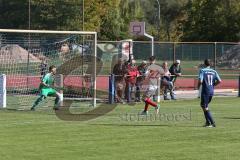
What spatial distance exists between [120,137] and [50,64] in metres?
14.1

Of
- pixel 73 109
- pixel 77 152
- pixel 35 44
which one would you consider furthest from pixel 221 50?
pixel 77 152

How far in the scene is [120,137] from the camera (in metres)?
15.4

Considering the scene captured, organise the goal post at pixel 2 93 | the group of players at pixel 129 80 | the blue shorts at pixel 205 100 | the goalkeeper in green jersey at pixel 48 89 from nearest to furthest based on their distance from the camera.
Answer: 1. the blue shorts at pixel 205 100
2. the goalkeeper in green jersey at pixel 48 89
3. the goal post at pixel 2 93
4. the group of players at pixel 129 80

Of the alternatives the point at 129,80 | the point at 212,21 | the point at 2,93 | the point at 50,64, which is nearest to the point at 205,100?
the point at 2,93

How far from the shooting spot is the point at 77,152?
12805 mm

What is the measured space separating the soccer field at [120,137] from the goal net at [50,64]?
188 inches

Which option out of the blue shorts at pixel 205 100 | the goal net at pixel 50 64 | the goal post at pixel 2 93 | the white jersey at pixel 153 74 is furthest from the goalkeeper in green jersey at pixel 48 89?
the blue shorts at pixel 205 100

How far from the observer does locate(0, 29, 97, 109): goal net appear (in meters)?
27.5

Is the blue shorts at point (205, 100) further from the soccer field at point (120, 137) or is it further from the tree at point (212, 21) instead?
the tree at point (212, 21)

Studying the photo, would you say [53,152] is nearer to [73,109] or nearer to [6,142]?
[6,142]

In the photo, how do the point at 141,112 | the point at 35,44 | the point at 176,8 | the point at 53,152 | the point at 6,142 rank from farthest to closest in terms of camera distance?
the point at 176,8 → the point at 35,44 → the point at 141,112 → the point at 6,142 → the point at 53,152

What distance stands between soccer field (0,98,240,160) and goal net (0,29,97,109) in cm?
477

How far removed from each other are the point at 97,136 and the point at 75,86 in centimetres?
1326

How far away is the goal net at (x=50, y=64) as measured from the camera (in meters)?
27.5
